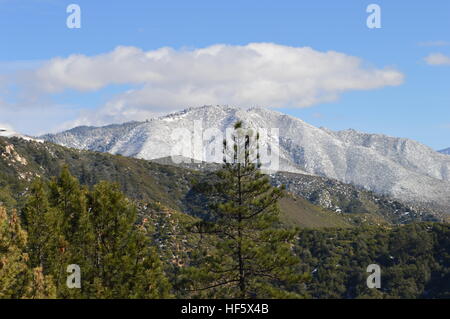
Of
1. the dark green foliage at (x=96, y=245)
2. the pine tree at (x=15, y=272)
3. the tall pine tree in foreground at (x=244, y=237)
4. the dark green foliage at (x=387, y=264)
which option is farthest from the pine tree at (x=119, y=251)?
the dark green foliage at (x=387, y=264)

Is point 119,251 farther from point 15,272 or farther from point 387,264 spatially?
point 387,264

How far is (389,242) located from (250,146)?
169 m

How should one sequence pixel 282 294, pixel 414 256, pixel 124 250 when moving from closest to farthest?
pixel 282 294, pixel 124 250, pixel 414 256

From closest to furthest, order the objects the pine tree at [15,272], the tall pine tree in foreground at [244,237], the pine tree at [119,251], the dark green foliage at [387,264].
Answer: the pine tree at [15,272], the tall pine tree in foreground at [244,237], the pine tree at [119,251], the dark green foliage at [387,264]

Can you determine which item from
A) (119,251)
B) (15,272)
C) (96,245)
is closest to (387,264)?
(119,251)

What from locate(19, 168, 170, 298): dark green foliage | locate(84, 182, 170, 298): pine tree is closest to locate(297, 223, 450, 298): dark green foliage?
locate(84, 182, 170, 298): pine tree

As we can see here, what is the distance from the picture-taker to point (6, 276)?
35.8 meters

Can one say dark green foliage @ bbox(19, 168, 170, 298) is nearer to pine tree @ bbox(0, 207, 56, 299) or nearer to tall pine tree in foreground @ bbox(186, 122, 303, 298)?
pine tree @ bbox(0, 207, 56, 299)

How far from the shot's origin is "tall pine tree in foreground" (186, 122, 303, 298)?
132ft

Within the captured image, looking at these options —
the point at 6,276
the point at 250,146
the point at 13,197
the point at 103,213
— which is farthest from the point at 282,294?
the point at 13,197

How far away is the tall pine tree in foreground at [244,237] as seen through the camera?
4031cm

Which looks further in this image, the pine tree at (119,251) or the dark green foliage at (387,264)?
the dark green foliage at (387,264)

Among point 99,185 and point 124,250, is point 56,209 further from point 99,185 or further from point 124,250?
point 124,250

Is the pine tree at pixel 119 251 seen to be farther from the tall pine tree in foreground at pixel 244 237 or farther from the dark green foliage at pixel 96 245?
the tall pine tree in foreground at pixel 244 237
